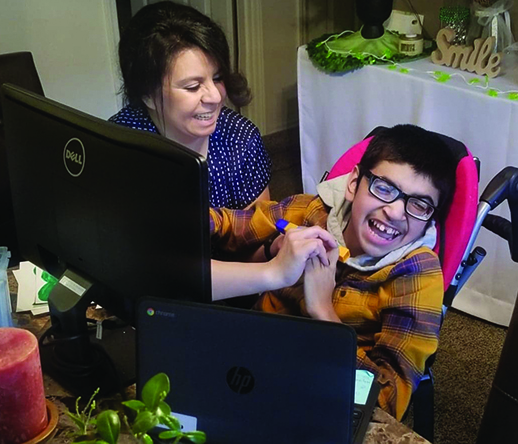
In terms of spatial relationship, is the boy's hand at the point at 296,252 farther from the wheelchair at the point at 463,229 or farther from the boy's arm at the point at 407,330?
the wheelchair at the point at 463,229

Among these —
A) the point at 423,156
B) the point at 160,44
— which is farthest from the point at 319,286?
the point at 160,44

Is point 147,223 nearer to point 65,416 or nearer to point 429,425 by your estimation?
point 65,416

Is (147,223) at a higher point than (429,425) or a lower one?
higher

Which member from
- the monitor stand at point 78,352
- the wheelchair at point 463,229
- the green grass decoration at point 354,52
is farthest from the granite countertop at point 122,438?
the green grass decoration at point 354,52

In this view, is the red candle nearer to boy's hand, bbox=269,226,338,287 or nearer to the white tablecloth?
boy's hand, bbox=269,226,338,287

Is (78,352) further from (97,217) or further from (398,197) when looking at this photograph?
(398,197)

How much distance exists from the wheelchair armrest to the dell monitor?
78 centimetres

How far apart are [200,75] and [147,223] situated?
2.46 feet

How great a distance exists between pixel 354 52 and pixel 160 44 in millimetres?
1278

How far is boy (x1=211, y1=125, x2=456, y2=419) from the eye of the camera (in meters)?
1.26

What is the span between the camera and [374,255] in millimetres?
1451

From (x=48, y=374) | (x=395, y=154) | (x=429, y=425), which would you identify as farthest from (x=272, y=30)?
(x=48, y=374)

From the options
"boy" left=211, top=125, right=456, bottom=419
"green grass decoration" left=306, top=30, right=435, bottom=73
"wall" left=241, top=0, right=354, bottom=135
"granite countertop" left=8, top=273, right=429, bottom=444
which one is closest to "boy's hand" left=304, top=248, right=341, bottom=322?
"boy" left=211, top=125, right=456, bottom=419

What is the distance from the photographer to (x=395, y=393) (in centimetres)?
121
